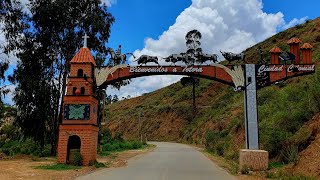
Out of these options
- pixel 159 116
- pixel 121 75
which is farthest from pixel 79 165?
pixel 159 116

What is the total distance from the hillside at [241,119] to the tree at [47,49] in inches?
539

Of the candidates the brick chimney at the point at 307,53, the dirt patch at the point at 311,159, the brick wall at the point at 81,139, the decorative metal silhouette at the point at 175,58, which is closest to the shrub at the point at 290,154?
the dirt patch at the point at 311,159

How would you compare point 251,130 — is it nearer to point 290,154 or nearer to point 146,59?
point 290,154

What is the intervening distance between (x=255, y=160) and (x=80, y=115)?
9292 millimetres

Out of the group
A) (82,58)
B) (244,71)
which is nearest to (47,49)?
(82,58)

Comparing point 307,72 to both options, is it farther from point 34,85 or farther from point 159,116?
point 159,116

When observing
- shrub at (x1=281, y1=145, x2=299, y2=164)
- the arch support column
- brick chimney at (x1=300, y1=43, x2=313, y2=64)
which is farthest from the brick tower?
brick chimney at (x1=300, y1=43, x2=313, y2=64)

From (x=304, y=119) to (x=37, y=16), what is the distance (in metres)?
20.3

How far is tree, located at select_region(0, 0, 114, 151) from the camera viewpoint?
27156 mm

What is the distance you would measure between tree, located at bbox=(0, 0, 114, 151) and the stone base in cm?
1592

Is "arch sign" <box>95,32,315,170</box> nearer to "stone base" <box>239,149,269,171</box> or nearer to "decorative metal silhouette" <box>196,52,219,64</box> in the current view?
"decorative metal silhouette" <box>196,52,219,64</box>

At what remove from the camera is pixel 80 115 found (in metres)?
19.8

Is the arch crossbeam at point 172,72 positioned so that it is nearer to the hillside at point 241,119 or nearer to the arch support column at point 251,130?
the arch support column at point 251,130

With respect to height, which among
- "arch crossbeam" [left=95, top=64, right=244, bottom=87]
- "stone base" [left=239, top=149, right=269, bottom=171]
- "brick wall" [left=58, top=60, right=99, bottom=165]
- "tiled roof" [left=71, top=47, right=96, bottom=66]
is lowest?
"stone base" [left=239, top=149, right=269, bottom=171]
